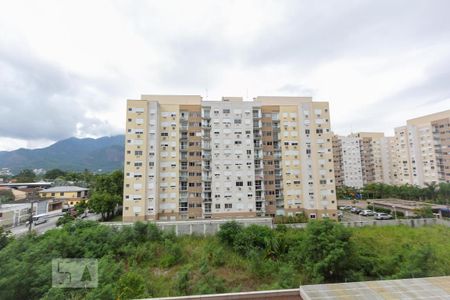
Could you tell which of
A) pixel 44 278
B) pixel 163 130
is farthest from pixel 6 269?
pixel 163 130

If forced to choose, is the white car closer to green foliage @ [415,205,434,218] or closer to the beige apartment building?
green foliage @ [415,205,434,218]

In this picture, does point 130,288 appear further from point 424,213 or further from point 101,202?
point 424,213

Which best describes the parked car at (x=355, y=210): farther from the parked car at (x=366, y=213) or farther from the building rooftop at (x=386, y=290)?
the building rooftop at (x=386, y=290)

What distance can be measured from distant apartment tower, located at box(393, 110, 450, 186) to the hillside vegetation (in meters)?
33.9

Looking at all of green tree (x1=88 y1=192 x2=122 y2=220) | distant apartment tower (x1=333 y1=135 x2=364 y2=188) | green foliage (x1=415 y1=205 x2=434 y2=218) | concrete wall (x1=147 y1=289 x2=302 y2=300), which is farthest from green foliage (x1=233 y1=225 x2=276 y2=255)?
distant apartment tower (x1=333 y1=135 x2=364 y2=188)

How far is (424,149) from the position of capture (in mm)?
51219

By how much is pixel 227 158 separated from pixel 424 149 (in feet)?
169

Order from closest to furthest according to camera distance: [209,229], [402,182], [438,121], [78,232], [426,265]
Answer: [426,265] → [78,232] → [209,229] → [438,121] → [402,182]

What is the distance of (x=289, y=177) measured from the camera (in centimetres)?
3366

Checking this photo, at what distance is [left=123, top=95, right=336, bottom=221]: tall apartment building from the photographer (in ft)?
103

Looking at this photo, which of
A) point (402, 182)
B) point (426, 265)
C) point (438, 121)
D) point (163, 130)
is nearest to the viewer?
point (426, 265)

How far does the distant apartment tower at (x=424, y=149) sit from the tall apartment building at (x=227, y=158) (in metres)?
35.3

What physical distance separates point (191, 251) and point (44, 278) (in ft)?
39.4

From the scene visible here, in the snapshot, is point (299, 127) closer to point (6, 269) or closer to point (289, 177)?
point (289, 177)
